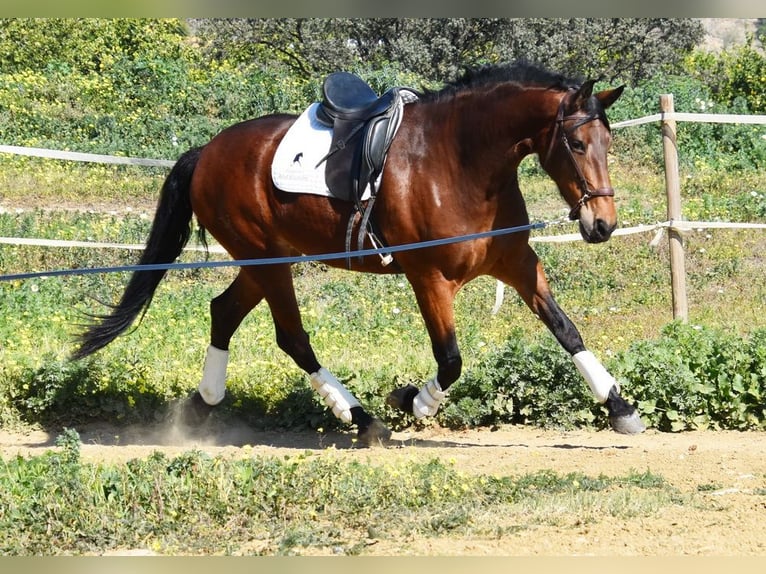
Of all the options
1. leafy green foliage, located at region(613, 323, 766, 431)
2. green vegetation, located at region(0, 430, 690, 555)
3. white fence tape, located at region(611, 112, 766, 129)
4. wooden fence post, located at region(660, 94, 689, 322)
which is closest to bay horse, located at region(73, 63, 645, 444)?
leafy green foliage, located at region(613, 323, 766, 431)

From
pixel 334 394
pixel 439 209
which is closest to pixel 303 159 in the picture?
pixel 439 209

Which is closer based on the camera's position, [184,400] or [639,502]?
[639,502]

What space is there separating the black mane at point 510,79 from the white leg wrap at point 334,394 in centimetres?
197

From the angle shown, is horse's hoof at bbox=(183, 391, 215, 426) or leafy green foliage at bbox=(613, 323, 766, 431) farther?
horse's hoof at bbox=(183, 391, 215, 426)

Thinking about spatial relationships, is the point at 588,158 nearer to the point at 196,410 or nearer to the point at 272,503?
the point at 272,503

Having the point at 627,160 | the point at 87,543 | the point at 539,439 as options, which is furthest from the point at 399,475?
the point at 627,160

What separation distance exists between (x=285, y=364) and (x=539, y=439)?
220cm

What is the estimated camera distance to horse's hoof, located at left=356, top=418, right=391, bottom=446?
7254mm

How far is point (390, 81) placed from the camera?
673 inches

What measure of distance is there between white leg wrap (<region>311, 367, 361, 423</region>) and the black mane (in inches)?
77.5

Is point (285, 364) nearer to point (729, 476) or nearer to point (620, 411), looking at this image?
point (620, 411)

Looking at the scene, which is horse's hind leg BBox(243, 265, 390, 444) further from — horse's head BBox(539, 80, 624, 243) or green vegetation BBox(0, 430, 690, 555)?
horse's head BBox(539, 80, 624, 243)

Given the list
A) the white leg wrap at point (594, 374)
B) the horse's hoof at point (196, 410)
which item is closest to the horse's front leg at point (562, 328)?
the white leg wrap at point (594, 374)

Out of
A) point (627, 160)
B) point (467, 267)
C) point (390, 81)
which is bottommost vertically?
point (467, 267)
